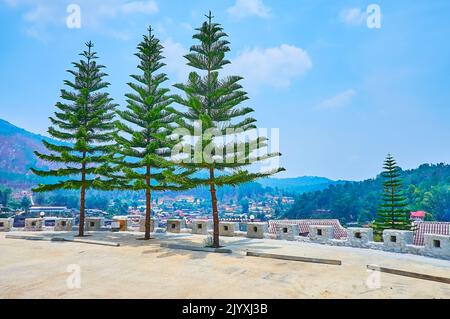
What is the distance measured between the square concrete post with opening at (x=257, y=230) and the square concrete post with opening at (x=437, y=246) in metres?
8.09

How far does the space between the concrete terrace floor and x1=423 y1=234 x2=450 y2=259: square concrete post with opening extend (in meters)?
0.59

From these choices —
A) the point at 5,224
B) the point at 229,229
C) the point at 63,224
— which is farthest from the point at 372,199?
the point at 5,224

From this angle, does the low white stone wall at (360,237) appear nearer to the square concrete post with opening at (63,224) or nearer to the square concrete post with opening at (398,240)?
the square concrete post with opening at (398,240)

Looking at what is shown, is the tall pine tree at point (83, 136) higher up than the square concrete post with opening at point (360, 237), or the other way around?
the tall pine tree at point (83, 136)

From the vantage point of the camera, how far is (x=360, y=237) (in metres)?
14.8

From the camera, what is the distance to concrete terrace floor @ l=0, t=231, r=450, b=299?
7.66 meters

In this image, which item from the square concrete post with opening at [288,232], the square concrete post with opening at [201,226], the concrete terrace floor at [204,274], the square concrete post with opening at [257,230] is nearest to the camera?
the concrete terrace floor at [204,274]

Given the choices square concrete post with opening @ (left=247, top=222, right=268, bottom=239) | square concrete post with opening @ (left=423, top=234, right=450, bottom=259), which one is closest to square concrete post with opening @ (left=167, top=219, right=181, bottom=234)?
square concrete post with opening @ (left=247, top=222, right=268, bottom=239)

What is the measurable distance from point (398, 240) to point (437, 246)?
4.98 ft

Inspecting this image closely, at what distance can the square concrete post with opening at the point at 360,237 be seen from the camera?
14609mm

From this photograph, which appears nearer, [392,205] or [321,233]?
[321,233]

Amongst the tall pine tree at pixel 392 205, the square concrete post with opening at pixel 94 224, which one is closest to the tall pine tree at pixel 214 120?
the square concrete post with opening at pixel 94 224

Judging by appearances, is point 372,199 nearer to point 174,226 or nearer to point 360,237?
point 174,226
